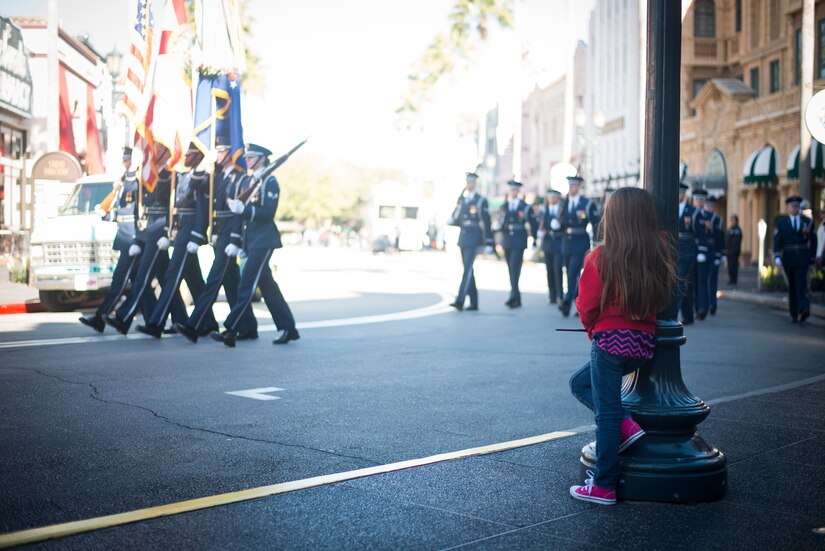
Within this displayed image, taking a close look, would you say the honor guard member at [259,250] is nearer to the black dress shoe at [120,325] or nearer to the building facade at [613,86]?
the black dress shoe at [120,325]

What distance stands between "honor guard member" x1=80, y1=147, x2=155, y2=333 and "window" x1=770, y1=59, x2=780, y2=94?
30.8m

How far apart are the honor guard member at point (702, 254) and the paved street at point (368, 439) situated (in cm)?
353

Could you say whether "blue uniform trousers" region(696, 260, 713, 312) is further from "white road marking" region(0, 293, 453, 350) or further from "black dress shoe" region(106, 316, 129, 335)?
"black dress shoe" region(106, 316, 129, 335)

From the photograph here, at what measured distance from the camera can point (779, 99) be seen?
121ft

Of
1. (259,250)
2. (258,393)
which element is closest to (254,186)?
(259,250)

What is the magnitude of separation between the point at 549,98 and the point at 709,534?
7265 cm

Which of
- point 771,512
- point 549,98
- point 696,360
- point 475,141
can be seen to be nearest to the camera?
point 771,512

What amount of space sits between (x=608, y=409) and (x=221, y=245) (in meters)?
7.68

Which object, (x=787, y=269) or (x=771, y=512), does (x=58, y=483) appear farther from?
(x=787, y=269)

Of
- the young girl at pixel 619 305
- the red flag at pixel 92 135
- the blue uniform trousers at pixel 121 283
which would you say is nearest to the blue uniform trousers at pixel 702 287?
the blue uniform trousers at pixel 121 283

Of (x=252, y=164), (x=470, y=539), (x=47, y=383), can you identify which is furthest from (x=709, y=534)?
(x=252, y=164)

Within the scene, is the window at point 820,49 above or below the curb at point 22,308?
above

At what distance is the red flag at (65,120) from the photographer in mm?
43500

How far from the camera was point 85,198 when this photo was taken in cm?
1745
